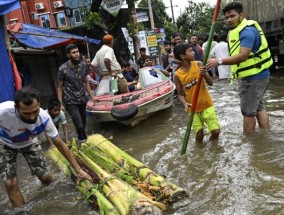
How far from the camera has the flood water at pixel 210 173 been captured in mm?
3436

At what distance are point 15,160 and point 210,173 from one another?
7.52 ft

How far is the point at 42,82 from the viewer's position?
57.4 ft

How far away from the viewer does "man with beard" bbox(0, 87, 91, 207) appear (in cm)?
326

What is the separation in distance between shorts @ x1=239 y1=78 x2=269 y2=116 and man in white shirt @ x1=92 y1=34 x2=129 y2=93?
417cm

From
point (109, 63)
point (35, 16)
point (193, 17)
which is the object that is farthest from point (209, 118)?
point (193, 17)

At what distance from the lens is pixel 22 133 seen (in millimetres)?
3834

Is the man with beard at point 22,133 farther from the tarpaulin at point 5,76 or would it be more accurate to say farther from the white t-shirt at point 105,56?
the white t-shirt at point 105,56

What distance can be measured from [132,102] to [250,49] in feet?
11.8

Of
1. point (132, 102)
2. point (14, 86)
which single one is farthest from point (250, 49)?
point (14, 86)

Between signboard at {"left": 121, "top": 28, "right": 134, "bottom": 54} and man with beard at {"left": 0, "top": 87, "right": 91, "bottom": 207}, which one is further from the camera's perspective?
signboard at {"left": 121, "top": 28, "right": 134, "bottom": 54}

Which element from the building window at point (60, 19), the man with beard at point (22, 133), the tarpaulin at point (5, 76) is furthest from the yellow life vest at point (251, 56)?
the building window at point (60, 19)

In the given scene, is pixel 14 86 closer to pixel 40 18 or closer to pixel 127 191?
pixel 127 191

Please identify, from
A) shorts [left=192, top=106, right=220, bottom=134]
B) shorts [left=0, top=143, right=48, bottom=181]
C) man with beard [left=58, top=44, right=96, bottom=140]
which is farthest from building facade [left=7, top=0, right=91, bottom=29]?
shorts [left=0, top=143, right=48, bottom=181]

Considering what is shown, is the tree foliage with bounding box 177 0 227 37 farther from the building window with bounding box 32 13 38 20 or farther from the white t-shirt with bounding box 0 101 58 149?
the white t-shirt with bounding box 0 101 58 149
